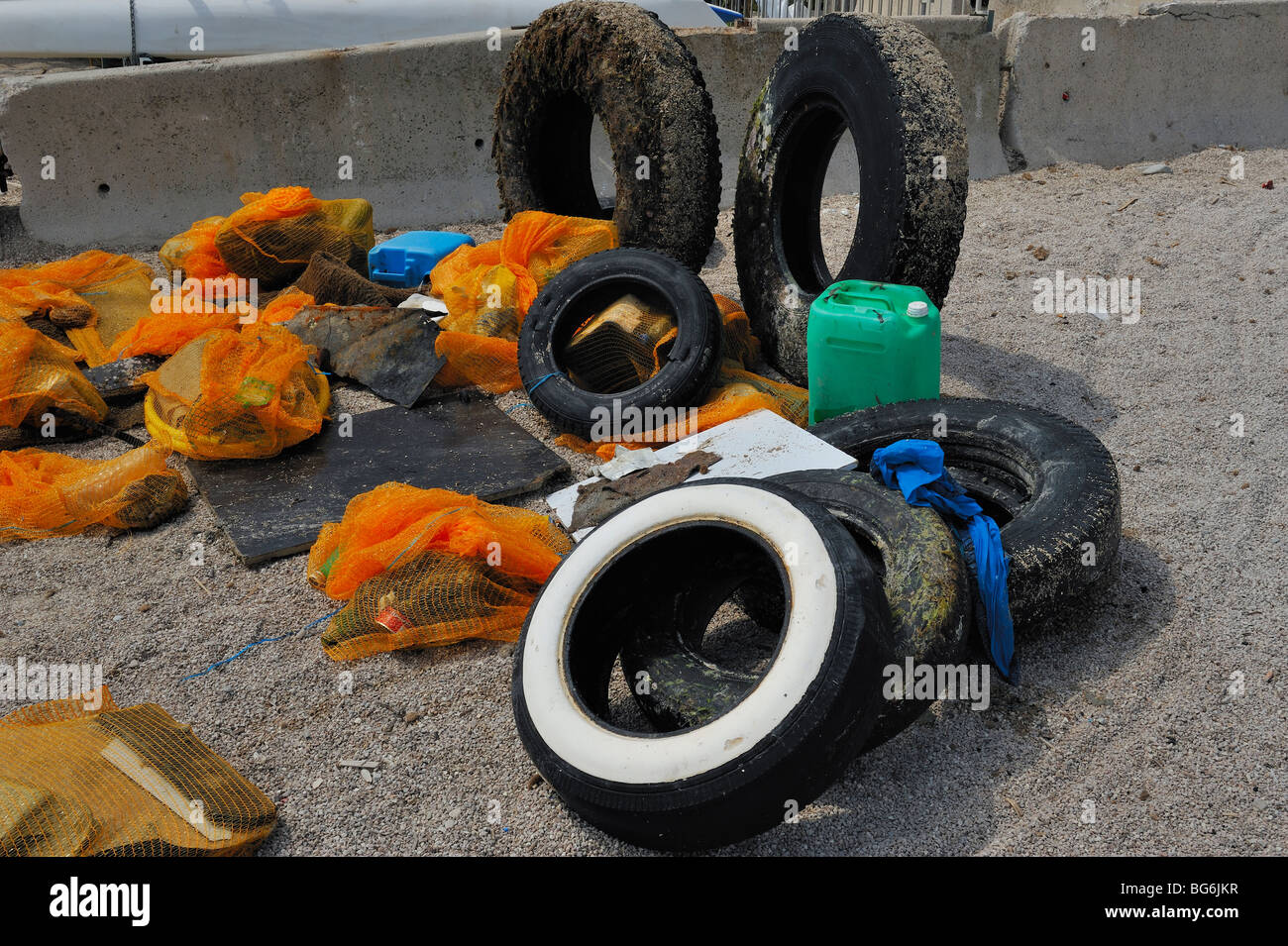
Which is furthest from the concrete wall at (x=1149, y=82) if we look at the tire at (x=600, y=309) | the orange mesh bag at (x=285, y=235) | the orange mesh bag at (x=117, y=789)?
the orange mesh bag at (x=117, y=789)

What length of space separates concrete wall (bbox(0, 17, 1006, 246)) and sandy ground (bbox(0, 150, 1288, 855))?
10.3 feet

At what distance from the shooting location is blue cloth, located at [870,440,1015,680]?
9.26 feet

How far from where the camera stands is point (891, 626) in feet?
8.16

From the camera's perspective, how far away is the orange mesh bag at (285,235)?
20.4 feet

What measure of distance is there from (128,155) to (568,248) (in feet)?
11.6

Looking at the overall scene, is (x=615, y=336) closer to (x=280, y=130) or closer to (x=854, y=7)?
(x=280, y=130)

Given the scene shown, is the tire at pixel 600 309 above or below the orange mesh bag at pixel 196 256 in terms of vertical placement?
below

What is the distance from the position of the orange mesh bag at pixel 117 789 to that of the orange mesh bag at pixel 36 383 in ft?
7.53

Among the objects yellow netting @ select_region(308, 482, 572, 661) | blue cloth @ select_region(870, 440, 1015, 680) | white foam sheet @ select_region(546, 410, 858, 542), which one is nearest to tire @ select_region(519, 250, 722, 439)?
white foam sheet @ select_region(546, 410, 858, 542)

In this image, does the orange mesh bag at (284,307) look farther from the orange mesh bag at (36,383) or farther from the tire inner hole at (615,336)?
the tire inner hole at (615,336)

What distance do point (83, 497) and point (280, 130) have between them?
4.11 m

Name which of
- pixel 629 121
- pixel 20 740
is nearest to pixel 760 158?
pixel 629 121
